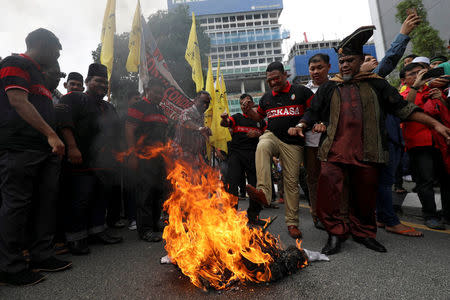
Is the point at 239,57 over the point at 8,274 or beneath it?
over

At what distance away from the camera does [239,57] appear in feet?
260

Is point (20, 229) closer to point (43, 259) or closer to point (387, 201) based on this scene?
point (43, 259)

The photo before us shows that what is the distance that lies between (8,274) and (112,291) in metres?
1.03

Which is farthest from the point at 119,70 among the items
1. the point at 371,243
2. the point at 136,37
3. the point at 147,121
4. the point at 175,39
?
the point at 371,243

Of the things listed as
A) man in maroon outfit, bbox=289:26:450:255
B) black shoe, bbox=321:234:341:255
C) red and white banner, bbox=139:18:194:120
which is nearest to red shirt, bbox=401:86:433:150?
man in maroon outfit, bbox=289:26:450:255

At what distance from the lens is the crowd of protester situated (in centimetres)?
244

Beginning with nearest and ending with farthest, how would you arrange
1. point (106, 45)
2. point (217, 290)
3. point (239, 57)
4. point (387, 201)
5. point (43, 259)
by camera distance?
point (217, 290) < point (43, 259) < point (387, 201) < point (106, 45) < point (239, 57)

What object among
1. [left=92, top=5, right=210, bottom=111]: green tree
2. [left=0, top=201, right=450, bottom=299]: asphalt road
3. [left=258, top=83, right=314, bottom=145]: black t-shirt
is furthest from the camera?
[left=92, top=5, right=210, bottom=111]: green tree

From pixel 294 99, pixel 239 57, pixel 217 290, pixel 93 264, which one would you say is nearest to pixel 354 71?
pixel 294 99

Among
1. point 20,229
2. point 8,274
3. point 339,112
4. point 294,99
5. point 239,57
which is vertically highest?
point 239,57

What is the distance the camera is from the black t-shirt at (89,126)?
317 centimetres

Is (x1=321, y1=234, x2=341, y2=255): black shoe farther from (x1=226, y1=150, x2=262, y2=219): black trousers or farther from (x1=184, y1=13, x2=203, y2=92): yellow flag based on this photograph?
(x1=184, y1=13, x2=203, y2=92): yellow flag

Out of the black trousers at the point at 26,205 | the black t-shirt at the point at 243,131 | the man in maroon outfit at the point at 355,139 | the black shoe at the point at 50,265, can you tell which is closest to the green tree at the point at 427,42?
the black t-shirt at the point at 243,131

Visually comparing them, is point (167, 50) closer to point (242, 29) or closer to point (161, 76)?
point (161, 76)
